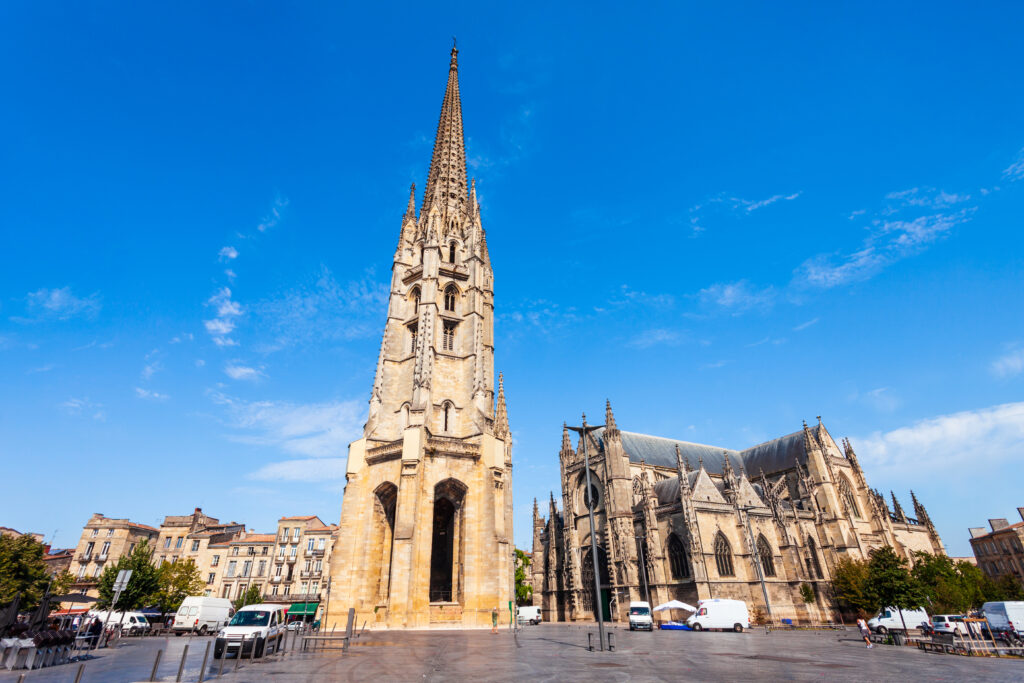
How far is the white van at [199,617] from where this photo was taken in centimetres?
2781

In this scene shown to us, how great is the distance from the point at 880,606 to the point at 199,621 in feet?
120

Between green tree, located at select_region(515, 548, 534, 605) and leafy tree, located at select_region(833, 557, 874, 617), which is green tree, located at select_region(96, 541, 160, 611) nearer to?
green tree, located at select_region(515, 548, 534, 605)

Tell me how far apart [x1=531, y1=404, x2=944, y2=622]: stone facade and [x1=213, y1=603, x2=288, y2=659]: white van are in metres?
27.7

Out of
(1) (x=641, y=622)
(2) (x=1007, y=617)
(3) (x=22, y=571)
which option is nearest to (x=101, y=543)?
(3) (x=22, y=571)

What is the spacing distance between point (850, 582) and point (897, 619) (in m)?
4.88

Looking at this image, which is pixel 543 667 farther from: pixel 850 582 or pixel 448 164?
pixel 448 164

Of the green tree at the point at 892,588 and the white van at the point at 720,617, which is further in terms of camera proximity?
the white van at the point at 720,617

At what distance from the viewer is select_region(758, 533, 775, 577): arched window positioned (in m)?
37.1

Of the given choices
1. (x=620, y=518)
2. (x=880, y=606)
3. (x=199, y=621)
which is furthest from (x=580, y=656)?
(x=620, y=518)

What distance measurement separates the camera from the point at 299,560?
50969 mm

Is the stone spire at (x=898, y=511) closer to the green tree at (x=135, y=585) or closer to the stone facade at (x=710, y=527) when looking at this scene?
the stone facade at (x=710, y=527)

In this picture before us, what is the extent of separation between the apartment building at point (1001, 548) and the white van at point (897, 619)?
142 feet

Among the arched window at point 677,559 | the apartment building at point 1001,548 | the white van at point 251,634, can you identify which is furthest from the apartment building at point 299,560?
the apartment building at point 1001,548

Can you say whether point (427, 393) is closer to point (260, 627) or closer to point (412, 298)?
point (412, 298)
